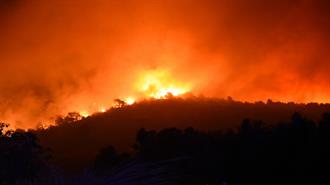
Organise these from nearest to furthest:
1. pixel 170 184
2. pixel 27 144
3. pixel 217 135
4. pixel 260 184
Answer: pixel 170 184 → pixel 27 144 → pixel 260 184 → pixel 217 135

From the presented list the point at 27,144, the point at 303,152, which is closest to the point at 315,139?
the point at 303,152

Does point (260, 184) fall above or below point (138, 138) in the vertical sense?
below

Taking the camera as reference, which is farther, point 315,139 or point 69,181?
point 315,139

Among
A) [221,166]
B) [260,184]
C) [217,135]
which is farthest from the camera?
[217,135]

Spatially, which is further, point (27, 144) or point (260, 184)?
point (260, 184)

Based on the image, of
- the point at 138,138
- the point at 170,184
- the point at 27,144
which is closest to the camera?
the point at 170,184

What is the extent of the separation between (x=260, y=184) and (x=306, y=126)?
1059 cm

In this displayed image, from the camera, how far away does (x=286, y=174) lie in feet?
218

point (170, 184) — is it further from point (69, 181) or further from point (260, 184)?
point (260, 184)

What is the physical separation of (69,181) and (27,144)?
13.1 m

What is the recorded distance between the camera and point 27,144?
18078 mm

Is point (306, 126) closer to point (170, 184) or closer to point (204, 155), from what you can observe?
point (204, 155)

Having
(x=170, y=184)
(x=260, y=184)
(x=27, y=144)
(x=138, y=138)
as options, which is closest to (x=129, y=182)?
(x=170, y=184)

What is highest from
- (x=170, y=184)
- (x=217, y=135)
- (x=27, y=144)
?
(x=217, y=135)
